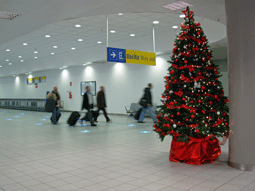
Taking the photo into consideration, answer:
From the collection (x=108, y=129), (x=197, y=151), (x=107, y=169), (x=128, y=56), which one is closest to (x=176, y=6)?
(x=128, y=56)

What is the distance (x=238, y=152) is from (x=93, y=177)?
8.33ft

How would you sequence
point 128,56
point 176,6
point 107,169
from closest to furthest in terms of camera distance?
point 107,169
point 176,6
point 128,56

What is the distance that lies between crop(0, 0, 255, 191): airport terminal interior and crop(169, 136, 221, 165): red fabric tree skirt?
5.1 inches

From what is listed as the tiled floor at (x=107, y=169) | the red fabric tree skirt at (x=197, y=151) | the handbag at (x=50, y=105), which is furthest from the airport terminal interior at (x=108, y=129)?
the handbag at (x=50, y=105)

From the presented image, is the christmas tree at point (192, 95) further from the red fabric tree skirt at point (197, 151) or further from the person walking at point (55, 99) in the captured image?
the person walking at point (55, 99)

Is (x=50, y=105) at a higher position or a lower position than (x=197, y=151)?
higher

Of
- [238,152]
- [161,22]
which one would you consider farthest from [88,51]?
[238,152]

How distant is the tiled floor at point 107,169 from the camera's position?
3809 mm

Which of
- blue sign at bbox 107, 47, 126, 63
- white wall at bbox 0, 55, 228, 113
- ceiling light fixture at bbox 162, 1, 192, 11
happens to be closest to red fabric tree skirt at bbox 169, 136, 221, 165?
ceiling light fixture at bbox 162, 1, 192, 11

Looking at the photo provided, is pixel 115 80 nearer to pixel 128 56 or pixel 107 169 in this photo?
pixel 128 56

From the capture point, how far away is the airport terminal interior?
4.06m

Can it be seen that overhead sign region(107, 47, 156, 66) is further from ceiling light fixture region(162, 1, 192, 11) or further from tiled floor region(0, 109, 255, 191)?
tiled floor region(0, 109, 255, 191)

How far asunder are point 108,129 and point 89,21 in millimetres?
4252

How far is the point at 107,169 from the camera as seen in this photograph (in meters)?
4.67
